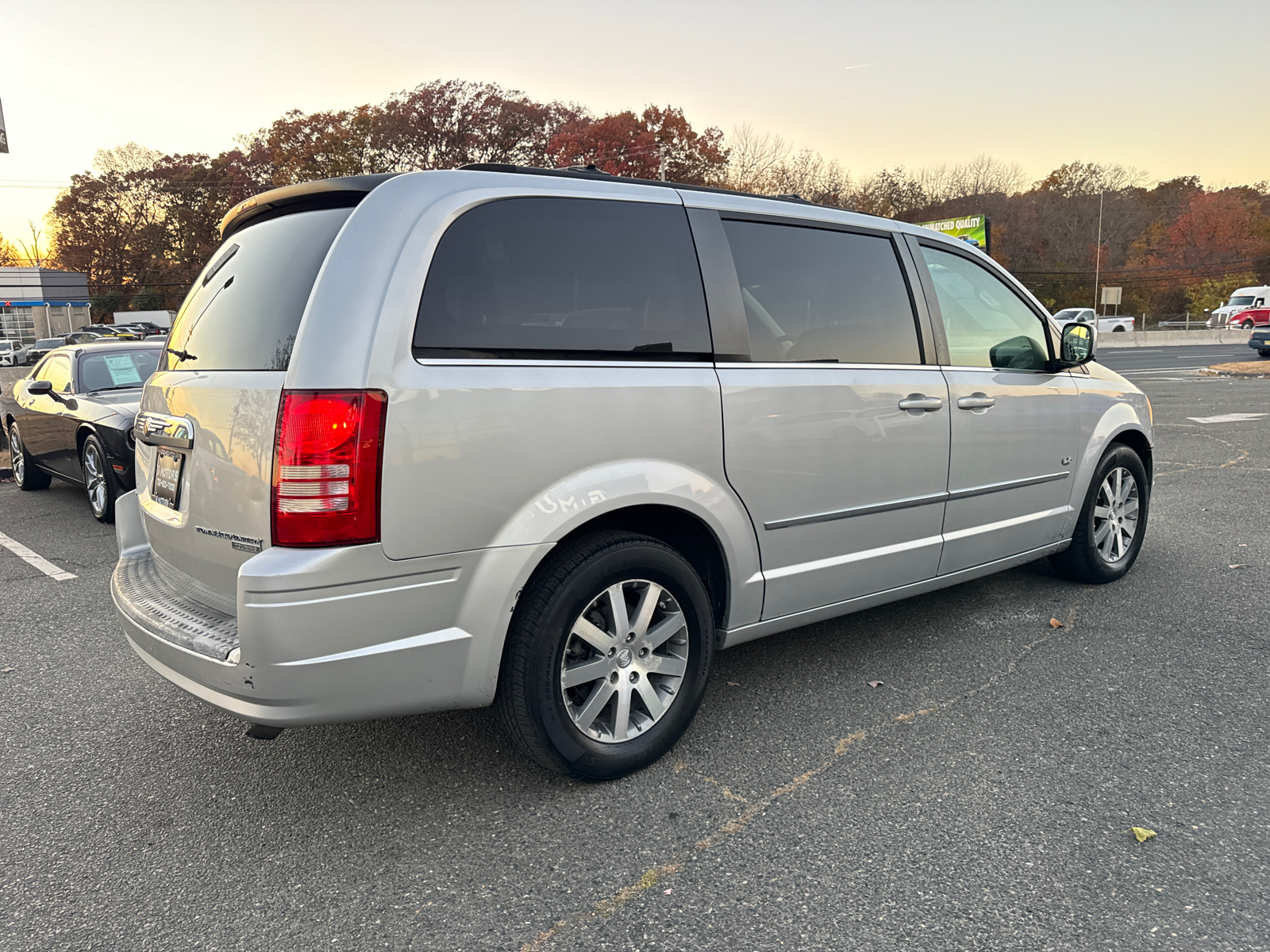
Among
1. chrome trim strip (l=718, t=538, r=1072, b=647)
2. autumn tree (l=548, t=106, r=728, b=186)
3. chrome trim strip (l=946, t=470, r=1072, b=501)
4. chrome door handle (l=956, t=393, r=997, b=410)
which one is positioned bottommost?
chrome trim strip (l=718, t=538, r=1072, b=647)

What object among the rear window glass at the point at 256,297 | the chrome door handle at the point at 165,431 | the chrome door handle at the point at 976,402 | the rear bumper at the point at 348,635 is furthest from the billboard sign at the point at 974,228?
the rear bumper at the point at 348,635

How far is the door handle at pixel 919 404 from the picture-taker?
3.70m

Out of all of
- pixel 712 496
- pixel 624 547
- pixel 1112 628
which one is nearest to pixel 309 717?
pixel 624 547

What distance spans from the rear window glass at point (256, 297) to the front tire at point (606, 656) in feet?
3.46

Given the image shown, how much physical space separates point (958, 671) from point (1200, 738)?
923 millimetres

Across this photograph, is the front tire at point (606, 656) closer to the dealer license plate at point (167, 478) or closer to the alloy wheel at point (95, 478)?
the dealer license plate at point (167, 478)

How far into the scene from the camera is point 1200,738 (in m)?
3.21

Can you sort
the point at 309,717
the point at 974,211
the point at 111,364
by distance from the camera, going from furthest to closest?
1. the point at 974,211
2. the point at 111,364
3. the point at 309,717

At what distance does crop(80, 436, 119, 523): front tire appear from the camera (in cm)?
723

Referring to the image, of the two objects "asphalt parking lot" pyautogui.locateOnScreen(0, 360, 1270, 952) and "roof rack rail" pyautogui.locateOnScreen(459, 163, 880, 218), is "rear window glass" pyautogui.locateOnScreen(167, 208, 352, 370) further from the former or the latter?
"asphalt parking lot" pyautogui.locateOnScreen(0, 360, 1270, 952)

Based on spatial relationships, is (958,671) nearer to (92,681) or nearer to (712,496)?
(712,496)

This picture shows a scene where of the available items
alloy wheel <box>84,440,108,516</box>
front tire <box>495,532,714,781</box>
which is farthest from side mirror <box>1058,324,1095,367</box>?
alloy wheel <box>84,440,108,516</box>

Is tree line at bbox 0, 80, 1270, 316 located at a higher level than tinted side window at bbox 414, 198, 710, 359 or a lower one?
higher

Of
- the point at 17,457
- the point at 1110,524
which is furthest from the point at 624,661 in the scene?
the point at 17,457
